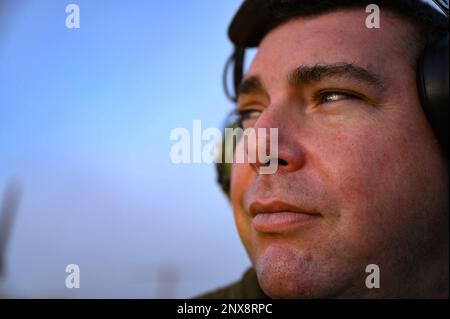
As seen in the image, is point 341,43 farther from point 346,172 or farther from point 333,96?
point 346,172

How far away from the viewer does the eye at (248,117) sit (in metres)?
1.70

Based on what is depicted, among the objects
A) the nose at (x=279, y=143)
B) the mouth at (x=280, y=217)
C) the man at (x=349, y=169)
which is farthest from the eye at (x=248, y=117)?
the mouth at (x=280, y=217)

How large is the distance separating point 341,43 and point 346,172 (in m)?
0.43

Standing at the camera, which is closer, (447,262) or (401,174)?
(401,174)

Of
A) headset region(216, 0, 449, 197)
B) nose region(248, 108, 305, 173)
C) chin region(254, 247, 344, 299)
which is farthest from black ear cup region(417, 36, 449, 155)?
chin region(254, 247, 344, 299)

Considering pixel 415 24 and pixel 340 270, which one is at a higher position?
pixel 415 24

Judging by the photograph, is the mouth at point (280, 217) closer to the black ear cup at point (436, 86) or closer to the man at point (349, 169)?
the man at point (349, 169)

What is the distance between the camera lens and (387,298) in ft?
4.42

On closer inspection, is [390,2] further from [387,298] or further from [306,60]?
[387,298]

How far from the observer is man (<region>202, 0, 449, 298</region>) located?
125cm

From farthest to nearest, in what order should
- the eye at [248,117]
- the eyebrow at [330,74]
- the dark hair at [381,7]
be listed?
the eye at [248,117] < the dark hair at [381,7] < the eyebrow at [330,74]

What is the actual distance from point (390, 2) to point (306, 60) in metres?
0.36

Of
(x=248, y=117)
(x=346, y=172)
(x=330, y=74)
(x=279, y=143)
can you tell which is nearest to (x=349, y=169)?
(x=346, y=172)

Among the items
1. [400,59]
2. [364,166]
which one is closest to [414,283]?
[364,166]
